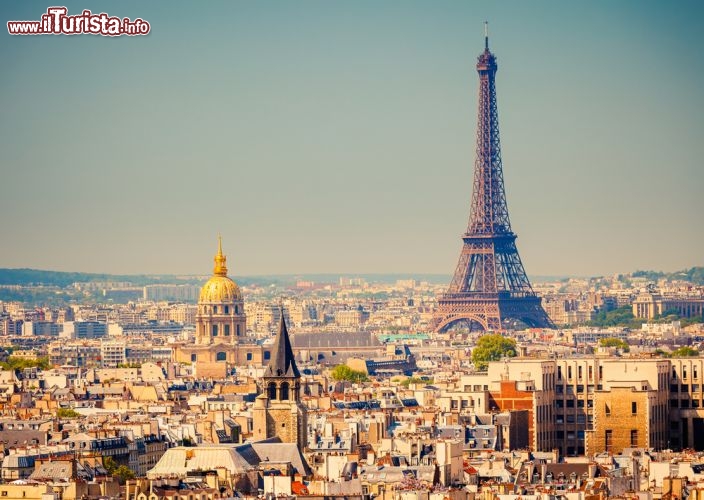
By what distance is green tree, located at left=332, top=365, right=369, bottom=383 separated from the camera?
491ft

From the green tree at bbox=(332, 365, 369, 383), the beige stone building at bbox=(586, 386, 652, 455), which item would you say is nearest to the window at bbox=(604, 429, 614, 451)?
the beige stone building at bbox=(586, 386, 652, 455)

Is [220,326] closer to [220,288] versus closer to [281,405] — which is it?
[220,288]

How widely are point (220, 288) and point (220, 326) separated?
2.56m

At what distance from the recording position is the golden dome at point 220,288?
18612cm

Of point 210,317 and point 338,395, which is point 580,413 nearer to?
point 338,395

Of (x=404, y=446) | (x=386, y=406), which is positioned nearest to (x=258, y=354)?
(x=386, y=406)

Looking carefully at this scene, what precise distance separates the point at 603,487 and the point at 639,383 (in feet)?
84.1

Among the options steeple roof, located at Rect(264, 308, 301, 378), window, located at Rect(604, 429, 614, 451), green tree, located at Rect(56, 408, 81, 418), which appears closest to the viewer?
steeple roof, located at Rect(264, 308, 301, 378)

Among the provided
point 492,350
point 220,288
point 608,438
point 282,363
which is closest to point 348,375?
point 492,350

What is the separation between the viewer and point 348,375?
498ft

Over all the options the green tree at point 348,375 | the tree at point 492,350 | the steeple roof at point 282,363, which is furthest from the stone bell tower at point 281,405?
the tree at point 492,350

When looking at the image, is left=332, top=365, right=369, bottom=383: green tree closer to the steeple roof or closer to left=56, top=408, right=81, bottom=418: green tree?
left=56, top=408, right=81, bottom=418: green tree

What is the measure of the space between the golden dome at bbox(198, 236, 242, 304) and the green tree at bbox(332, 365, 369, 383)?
29.5 metres

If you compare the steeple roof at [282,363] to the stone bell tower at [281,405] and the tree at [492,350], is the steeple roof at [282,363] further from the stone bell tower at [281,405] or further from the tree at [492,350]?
the tree at [492,350]
